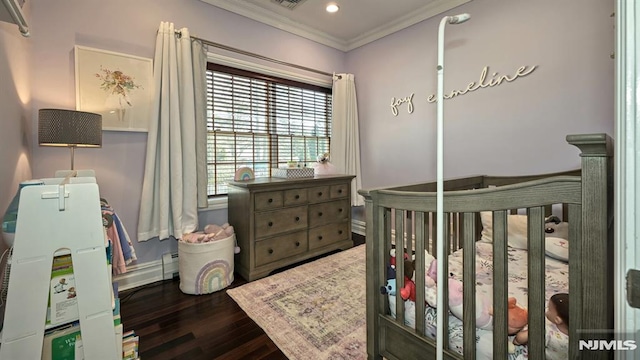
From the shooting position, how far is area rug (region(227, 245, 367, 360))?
1.55 meters

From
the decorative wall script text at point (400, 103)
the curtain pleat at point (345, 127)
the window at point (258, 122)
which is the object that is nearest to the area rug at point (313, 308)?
the window at point (258, 122)

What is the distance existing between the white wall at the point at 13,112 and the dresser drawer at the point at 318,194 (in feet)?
6.51

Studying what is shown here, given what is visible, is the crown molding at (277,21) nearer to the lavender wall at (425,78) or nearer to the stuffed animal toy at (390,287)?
the lavender wall at (425,78)

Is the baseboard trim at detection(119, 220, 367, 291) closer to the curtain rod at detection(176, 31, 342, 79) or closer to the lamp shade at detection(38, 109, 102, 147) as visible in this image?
the lamp shade at detection(38, 109, 102, 147)

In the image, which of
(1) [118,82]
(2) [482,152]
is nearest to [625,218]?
(2) [482,152]

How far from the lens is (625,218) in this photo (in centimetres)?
51

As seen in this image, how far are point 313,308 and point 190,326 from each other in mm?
792

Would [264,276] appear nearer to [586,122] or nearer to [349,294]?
[349,294]

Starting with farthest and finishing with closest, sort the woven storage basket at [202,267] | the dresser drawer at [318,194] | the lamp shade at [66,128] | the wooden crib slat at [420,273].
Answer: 1. the dresser drawer at [318,194]
2. the woven storage basket at [202,267]
3. the lamp shade at [66,128]
4. the wooden crib slat at [420,273]

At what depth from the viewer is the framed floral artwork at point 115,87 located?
1973mm

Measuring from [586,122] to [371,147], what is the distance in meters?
1.99

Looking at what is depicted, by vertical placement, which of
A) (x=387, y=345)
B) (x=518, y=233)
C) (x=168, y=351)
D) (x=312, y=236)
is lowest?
(x=168, y=351)

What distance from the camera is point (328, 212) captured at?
292cm
